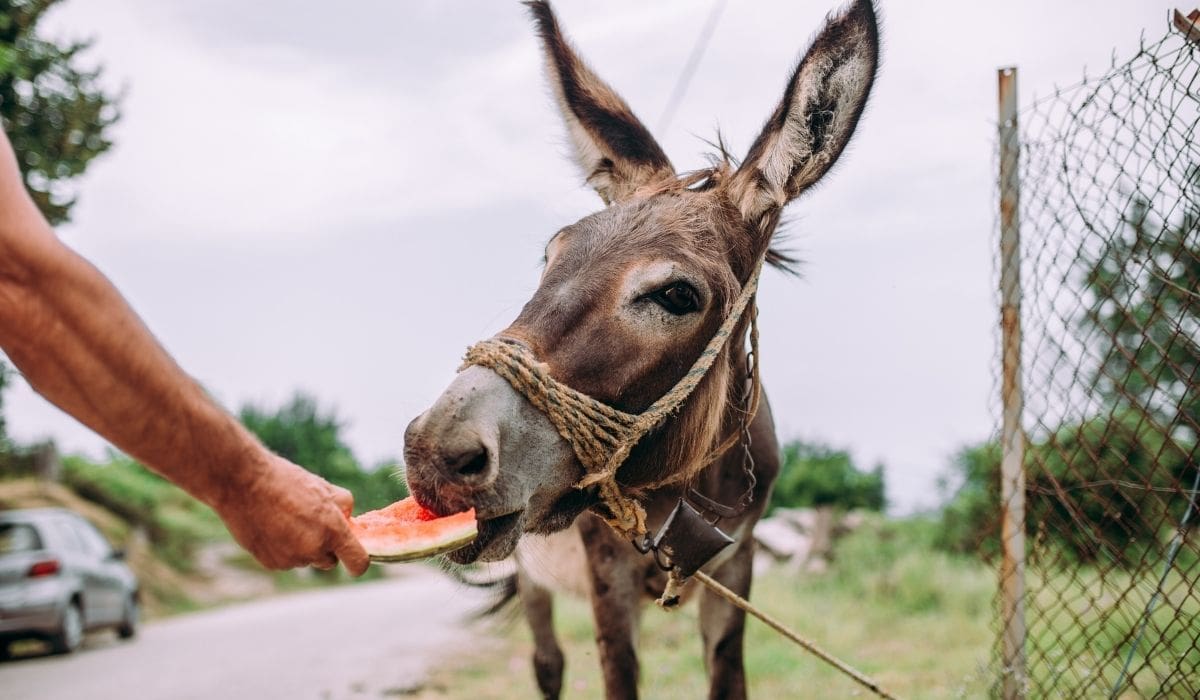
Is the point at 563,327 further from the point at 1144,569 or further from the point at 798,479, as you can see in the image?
the point at 798,479

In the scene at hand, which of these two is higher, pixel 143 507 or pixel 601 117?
pixel 601 117

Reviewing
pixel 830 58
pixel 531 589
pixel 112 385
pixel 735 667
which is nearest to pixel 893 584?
pixel 531 589

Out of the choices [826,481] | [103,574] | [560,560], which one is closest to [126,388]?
[560,560]

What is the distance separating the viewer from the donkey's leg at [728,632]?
3852 millimetres

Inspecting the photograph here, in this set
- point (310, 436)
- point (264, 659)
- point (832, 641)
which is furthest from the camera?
point (310, 436)

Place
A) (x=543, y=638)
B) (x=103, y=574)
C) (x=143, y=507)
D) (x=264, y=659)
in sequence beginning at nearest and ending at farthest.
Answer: (x=543, y=638) → (x=264, y=659) → (x=103, y=574) → (x=143, y=507)

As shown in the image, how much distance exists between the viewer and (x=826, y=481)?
17844 mm

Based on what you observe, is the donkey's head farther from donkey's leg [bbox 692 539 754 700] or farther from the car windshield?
the car windshield

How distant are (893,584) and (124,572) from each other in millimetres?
9673

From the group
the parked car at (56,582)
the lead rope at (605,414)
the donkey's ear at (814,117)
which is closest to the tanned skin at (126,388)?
the lead rope at (605,414)

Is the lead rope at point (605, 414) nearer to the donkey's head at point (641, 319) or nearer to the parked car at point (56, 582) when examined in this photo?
the donkey's head at point (641, 319)

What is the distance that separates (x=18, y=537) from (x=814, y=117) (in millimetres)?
10382

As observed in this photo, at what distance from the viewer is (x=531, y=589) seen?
5.59 m

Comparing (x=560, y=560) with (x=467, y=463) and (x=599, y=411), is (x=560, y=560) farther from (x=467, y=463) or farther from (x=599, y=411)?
(x=467, y=463)
